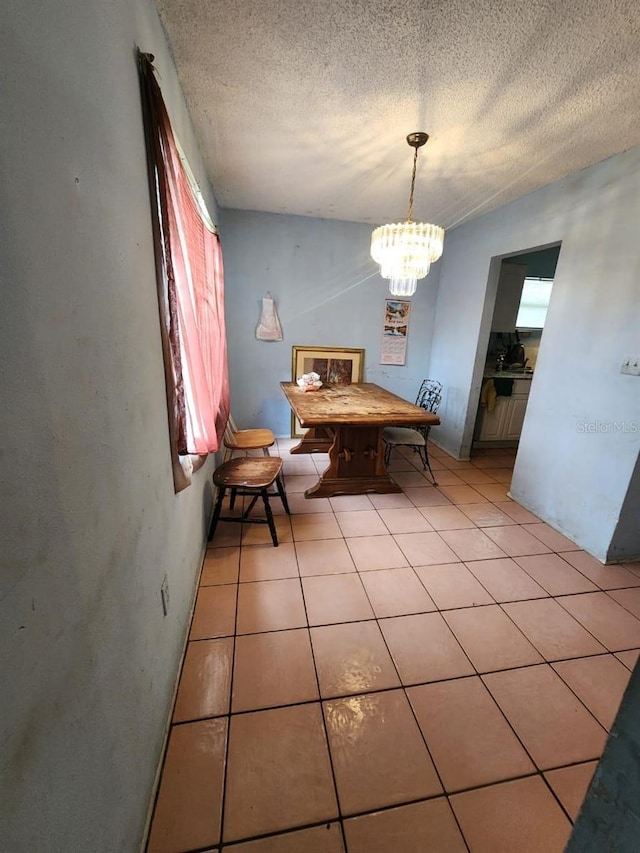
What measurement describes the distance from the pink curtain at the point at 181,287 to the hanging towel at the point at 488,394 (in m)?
3.12

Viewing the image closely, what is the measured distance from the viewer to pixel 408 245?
Answer: 220 centimetres

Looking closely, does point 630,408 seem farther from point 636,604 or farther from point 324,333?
point 324,333

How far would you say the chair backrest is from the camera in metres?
3.76

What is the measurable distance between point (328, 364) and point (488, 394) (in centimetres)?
184

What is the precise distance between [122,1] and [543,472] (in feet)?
10.6

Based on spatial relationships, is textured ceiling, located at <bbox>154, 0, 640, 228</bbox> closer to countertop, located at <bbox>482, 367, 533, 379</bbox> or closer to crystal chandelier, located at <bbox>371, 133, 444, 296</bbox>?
crystal chandelier, located at <bbox>371, 133, 444, 296</bbox>

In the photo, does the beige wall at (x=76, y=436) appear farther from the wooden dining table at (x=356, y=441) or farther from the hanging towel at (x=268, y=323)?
the hanging towel at (x=268, y=323)

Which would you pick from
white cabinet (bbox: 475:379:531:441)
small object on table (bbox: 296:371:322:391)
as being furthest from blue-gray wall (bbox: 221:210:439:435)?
white cabinet (bbox: 475:379:531:441)

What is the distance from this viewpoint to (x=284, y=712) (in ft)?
4.24

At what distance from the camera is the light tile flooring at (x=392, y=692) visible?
3.40ft

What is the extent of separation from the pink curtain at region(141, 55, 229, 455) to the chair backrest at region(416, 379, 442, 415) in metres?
2.61

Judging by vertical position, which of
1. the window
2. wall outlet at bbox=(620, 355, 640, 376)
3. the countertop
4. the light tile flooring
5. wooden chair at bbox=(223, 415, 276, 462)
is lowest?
the light tile flooring

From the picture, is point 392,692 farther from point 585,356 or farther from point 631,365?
point 585,356

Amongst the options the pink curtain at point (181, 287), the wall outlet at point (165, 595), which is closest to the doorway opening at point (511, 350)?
the pink curtain at point (181, 287)
